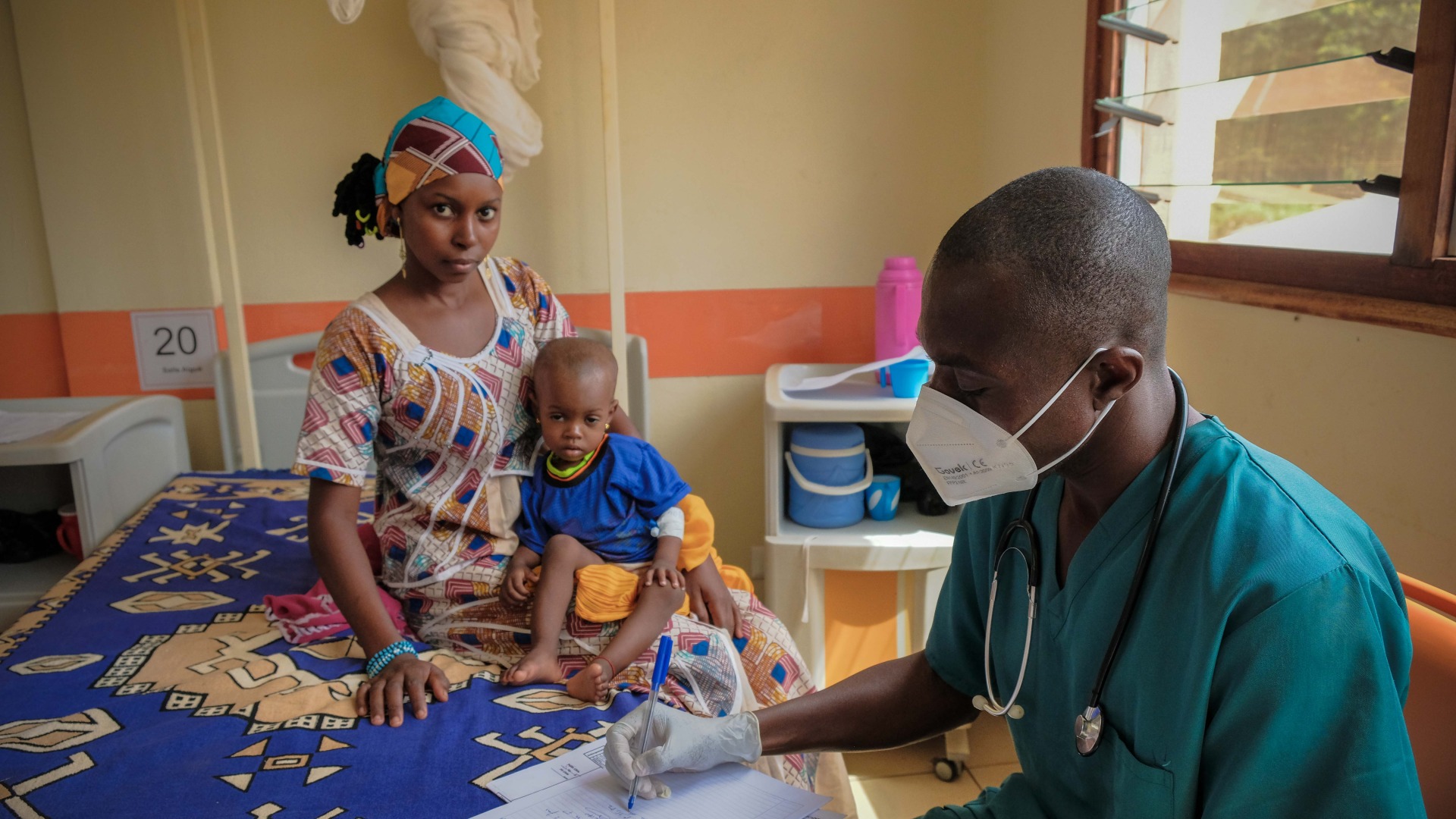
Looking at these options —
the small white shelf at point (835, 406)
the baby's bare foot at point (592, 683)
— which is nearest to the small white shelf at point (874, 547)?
the small white shelf at point (835, 406)

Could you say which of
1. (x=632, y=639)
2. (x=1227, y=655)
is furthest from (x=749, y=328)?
(x=1227, y=655)

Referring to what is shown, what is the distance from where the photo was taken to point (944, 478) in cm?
117

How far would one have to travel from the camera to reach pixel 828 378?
2.94 metres

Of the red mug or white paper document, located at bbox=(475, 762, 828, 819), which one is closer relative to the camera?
white paper document, located at bbox=(475, 762, 828, 819)

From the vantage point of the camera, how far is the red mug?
284 cm

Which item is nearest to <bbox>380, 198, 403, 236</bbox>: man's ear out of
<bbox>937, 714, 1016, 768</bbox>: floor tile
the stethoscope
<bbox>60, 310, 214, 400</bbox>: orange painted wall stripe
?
the stethoscope

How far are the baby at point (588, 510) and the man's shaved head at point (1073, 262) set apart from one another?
103 cm

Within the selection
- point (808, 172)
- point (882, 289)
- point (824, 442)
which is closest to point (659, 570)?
Answer: point (824, 442)

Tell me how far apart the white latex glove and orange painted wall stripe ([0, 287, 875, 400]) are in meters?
2.30

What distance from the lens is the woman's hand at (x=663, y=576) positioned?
6.15 feet

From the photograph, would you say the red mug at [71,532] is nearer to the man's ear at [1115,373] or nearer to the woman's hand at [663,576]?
the woman's hand at [663,576]

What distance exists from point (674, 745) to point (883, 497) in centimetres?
178

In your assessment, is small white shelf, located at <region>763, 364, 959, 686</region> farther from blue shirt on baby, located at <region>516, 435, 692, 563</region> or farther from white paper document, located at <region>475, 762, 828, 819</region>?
white paper document, located at <region>475, 762, 828, 819</region>

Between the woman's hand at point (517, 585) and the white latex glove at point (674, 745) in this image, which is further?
the woman's hand at point (517, 585)
